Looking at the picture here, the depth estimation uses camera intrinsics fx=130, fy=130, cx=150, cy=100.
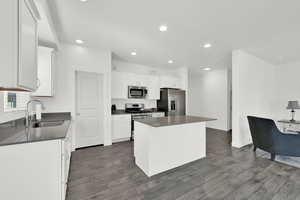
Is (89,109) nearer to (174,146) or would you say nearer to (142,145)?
(142,145)

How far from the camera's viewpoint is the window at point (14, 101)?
6.31ft

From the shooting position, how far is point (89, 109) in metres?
3.64

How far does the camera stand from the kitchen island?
225 centimetres

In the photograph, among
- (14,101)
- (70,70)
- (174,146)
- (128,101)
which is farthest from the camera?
(128,101)

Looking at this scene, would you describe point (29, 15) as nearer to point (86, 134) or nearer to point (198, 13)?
point (198, 13)

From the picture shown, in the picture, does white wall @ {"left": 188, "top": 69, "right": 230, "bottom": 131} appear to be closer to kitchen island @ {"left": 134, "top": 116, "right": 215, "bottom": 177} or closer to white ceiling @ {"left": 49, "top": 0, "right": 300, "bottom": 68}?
white ceiling @ {"left": 49, "top": 0, "right": 300, "bottom": 68}

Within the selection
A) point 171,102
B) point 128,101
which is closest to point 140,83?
point 128,101

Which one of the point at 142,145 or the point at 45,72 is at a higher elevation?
the point at 45,72

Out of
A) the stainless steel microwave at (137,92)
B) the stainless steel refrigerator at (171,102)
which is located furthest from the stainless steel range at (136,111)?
the stainless steel refrigerator at (171,102)

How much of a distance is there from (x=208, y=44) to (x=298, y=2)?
1.58m

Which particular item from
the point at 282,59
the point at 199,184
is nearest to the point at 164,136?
the point at 199,184

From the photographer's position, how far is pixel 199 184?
2045 millimetres

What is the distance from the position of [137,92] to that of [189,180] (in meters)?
3.09

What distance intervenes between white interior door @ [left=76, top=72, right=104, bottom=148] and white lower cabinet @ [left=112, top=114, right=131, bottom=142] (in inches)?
13.6
